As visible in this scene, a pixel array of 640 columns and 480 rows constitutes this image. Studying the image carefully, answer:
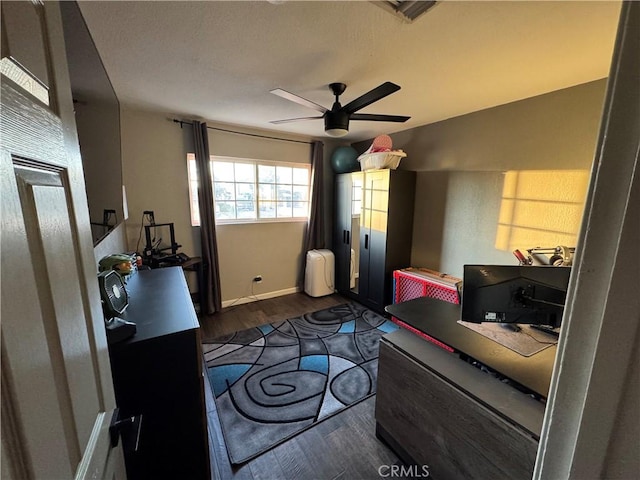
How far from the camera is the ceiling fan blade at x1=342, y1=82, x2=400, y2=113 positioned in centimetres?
157

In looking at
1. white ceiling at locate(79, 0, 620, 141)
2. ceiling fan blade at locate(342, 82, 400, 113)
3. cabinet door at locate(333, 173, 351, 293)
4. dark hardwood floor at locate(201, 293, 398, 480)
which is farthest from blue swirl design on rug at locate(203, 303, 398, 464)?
white ceiling at locate(79, 0, 620, 141)

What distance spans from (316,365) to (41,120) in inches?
92.7

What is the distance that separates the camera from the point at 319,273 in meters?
3.85

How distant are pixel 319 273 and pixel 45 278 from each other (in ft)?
11.3

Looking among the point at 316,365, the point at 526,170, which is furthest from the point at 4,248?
the point at 526,170

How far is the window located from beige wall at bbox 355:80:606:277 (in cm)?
156

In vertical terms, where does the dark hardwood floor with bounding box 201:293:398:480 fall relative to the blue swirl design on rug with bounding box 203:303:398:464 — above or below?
below

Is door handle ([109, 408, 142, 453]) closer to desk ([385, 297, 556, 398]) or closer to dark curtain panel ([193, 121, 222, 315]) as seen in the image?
desk ([385, 297, 556, 398])

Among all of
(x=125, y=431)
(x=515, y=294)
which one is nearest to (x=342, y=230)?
(x=515, y=294)

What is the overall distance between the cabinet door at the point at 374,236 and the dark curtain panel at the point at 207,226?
1.94 metres

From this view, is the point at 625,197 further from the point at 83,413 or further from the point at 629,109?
the point at 83,413

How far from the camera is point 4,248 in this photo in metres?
0.35

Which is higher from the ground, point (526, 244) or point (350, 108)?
point (350, 108)

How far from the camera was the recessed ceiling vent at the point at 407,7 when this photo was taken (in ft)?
3.87
